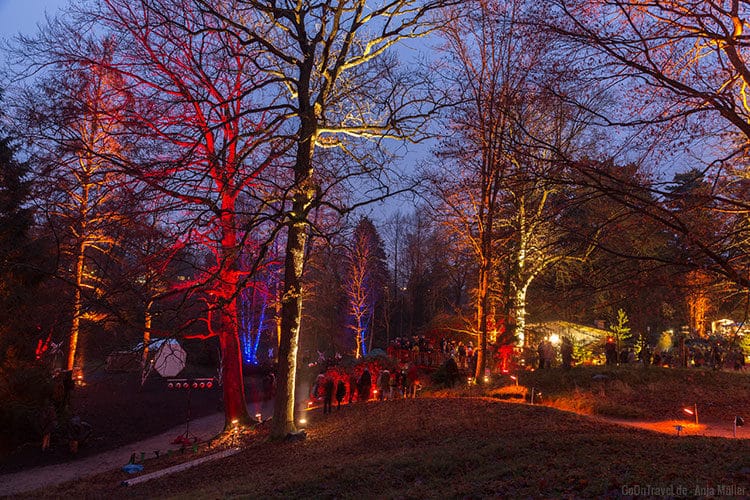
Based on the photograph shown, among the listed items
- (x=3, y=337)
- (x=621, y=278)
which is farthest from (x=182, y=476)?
(x=621, y=278)

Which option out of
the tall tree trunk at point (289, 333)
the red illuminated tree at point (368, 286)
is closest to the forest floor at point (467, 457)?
the tall tree trunk at point (289, 333)

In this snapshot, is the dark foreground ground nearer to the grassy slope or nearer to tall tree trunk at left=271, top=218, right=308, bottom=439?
the grassy slope

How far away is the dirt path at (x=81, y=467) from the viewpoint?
12559 mm

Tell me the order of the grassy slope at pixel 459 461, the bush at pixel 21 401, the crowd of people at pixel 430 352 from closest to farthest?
the grassy slope at pixel 459 461, the bush at pixel 21 401, the crowd of people at pixel 430 352

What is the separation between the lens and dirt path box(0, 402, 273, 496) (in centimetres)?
1256

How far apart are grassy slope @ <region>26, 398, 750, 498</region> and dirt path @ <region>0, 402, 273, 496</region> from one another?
1.73 meters

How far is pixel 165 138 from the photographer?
11.3 meters

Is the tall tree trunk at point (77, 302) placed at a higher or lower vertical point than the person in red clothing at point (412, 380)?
higher

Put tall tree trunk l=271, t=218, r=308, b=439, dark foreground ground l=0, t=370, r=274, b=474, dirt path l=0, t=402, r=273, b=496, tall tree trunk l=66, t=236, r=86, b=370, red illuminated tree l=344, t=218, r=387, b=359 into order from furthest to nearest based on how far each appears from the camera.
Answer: red illuminated tree l=344, t=218, r=387, b=359
dark foreground ground l=0, t=370, r=274, b=474
dirt path l=0, t=402, r=273, b=496
tall tree trunk l=271, t=218, r=308, b=439
tall tree trunk l=66, t=236, r=86, b=370

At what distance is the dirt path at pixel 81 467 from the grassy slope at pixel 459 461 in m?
1.73

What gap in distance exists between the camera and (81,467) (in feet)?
46.8

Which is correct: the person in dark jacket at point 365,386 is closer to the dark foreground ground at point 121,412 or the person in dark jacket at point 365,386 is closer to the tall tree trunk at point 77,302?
the dark foreground ground at point 121,412

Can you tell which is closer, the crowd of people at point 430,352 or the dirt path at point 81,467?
the dirt path at point 81,467

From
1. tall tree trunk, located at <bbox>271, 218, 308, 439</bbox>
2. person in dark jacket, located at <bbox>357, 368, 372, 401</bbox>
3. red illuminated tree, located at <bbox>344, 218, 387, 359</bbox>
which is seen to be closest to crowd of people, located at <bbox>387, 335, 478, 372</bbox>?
person in dark jacket, located at <bbox>357, 368, 372, 401</bbox>
